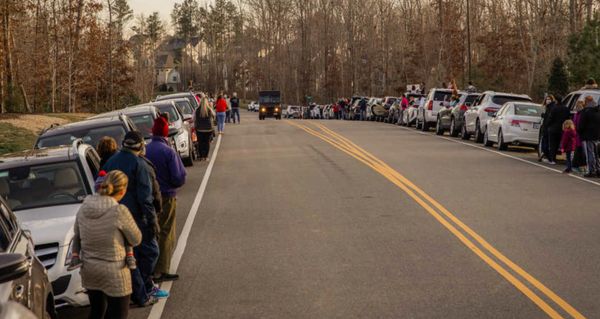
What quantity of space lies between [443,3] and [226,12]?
304 feet

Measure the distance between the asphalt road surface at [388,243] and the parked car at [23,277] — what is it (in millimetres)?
2539

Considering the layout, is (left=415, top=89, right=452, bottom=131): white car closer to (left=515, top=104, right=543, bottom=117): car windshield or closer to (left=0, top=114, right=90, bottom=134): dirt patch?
(left=515, top=104, right=543, bottom=117): car windshield

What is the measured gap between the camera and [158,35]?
189m

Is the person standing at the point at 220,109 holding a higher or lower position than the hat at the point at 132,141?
lower

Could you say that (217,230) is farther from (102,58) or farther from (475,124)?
(102,58)

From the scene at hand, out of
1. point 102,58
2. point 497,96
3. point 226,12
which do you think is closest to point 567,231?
point 497,96

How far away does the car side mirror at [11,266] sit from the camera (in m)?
4.44

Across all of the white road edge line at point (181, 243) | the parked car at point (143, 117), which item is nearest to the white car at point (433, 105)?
the white road edge line at point (181, 243)

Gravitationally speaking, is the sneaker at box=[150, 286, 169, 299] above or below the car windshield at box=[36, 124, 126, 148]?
below

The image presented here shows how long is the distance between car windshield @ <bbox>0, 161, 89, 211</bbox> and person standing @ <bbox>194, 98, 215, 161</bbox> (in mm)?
15834

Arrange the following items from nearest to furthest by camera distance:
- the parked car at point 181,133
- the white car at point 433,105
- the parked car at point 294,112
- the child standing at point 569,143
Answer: the child standing at point 569,143, the parked car at point 181,133, the white car at point 433,105, the parked car at point 294,112

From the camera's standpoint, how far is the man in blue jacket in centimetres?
1055

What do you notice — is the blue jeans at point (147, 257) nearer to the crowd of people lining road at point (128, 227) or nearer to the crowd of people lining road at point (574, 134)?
the crowd of people lining road at point (128, 227)

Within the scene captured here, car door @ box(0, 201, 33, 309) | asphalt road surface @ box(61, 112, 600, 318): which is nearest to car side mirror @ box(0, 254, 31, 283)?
car door @ box(0, 201, 33, 309)
